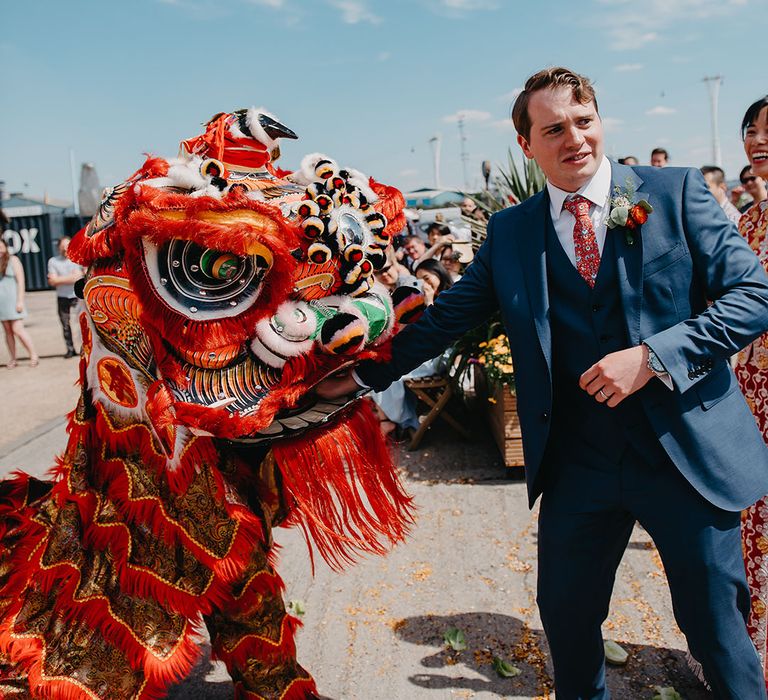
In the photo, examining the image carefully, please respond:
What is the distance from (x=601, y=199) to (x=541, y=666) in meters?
1.77

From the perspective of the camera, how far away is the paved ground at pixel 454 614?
2.59 metres

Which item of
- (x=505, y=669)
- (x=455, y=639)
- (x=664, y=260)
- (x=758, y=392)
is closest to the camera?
(x=664, y=260)

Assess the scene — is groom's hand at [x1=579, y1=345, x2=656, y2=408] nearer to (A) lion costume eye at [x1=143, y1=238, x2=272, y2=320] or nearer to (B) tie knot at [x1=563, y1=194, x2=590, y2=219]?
(B) tie knot at [x1=563, y1=194, x2=590, y2=219]

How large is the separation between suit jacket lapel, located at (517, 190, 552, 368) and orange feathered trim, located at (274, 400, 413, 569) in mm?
603

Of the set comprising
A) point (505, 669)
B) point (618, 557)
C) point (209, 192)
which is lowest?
point (505, 669)

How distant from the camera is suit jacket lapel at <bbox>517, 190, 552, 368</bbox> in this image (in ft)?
5.97

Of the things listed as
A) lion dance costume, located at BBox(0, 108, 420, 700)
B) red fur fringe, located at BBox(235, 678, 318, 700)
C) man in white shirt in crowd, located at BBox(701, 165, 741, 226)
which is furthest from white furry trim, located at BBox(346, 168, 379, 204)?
man in white shirt in crowd, located at BBox(701, 165, 741, 226)

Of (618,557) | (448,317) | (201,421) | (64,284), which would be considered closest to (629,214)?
(448,317)

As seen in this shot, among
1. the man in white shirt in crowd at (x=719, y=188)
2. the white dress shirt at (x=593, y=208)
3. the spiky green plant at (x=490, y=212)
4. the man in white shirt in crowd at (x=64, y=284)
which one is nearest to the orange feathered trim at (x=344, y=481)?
the white dress shirt at (x=593, y=208)

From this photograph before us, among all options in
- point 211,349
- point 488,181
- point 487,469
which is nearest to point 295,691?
point 211,349

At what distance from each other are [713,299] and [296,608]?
2195mm

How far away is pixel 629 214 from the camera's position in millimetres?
1724

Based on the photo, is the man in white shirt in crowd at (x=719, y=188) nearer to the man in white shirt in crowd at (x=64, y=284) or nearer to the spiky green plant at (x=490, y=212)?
the spiky green plant at (x=490, y=212)

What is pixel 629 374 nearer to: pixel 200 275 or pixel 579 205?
pixel 579 205
